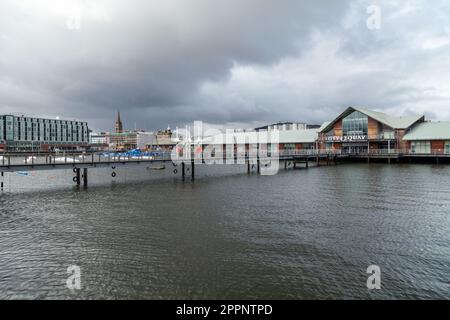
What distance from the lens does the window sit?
236ft

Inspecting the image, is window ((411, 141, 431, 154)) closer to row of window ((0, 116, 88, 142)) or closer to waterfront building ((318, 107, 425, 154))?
waterfront building ((318, 107, 425, 154))

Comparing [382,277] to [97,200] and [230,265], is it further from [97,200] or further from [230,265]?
[97,200]

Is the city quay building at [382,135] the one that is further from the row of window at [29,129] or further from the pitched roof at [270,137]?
the row of window at [29,129]

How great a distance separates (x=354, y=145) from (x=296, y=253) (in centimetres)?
7442

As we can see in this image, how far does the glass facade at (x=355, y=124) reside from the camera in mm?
79688

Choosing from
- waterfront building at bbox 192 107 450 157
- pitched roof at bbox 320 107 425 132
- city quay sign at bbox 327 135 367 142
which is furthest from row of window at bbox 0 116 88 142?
pitched roof at bbox 320 107 425 132

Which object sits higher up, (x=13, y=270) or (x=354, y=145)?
(x=354, y=145)

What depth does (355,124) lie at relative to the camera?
8100cm

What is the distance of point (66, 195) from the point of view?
32.5 m

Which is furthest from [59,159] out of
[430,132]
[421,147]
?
[430,132]

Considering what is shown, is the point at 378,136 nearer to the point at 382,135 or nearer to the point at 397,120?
the point at 382,135
